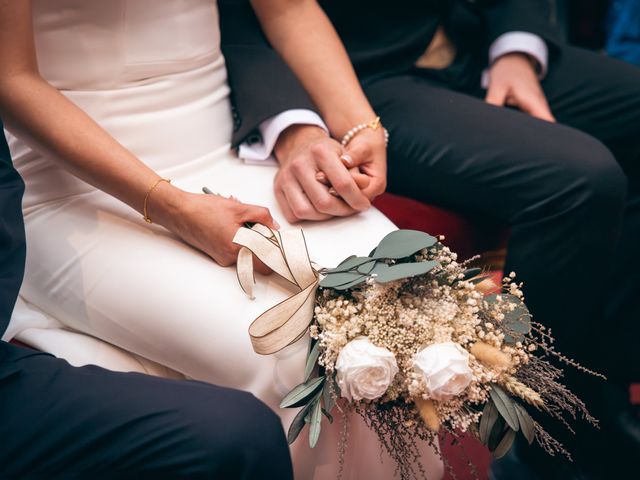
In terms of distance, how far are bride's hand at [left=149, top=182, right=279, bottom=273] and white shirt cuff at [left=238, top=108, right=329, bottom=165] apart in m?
0.24

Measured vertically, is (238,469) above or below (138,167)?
below

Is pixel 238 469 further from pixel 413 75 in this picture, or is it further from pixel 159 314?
pixel 413 75

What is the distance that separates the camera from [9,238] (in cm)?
83

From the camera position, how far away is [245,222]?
988 mm

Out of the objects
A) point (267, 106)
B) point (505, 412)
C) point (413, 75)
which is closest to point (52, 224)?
point (267, 106)

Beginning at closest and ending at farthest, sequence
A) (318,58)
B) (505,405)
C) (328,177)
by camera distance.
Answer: (505,405) < (328,177) < (318,58)

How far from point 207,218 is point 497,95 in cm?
84

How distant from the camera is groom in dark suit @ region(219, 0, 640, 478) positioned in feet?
3.99

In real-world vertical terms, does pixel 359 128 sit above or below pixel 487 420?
above

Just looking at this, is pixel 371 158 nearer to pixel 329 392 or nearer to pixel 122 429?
pixel 329 392

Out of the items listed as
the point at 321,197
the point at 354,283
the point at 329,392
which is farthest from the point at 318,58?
the point at 329,392

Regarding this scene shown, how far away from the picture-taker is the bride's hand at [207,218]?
951 mm

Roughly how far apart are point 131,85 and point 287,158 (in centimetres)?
Answer: 30

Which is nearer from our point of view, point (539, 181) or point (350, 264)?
point (350, 264)
